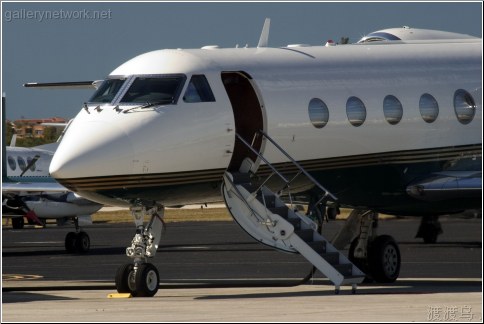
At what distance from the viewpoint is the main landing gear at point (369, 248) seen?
26.1m

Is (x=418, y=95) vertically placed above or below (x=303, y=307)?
above

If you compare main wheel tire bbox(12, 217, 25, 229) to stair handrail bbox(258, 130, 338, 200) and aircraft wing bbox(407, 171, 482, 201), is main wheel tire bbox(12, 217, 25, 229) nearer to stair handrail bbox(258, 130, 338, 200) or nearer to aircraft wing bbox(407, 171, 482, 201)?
aircraft wing bbox(407, 171, 482, 201)

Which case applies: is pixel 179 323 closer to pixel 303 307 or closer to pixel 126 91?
pixel 303 307

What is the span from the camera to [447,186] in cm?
2478

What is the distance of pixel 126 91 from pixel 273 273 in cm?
821

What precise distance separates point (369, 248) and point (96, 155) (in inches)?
289

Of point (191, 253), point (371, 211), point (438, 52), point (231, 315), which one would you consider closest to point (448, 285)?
point (371, 211)

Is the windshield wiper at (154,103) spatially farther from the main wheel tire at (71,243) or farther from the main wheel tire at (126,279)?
the main wheel tire at (71,243)

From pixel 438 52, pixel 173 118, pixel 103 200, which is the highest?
pixel 438 52

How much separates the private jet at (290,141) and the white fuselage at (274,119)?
24 mm

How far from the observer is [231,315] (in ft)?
55.0

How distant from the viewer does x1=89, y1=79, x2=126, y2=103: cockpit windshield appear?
2220cm

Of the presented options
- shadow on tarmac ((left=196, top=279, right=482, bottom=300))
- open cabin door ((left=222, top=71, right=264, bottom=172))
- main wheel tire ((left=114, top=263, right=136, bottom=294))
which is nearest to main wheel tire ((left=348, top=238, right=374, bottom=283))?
shadow on tarmac ((left=196, top=279, right=482, bottom=300))

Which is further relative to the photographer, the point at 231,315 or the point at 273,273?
the point at 273,273
